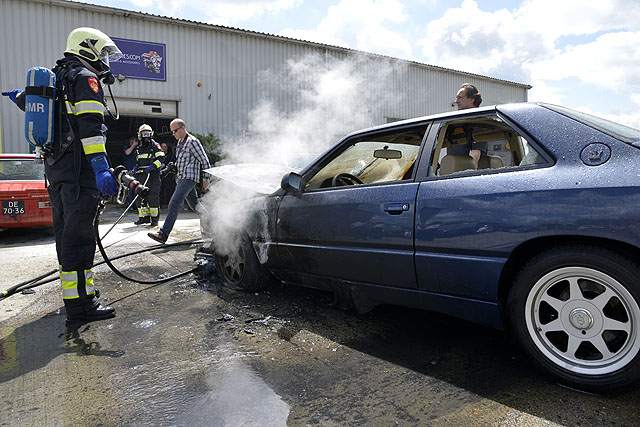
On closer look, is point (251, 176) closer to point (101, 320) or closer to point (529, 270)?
point (101, 320)

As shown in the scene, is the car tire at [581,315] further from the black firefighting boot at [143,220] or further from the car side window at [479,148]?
the black firefighting boot at [143,220]

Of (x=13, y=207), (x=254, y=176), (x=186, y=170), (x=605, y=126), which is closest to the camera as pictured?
(x=605, y=126)

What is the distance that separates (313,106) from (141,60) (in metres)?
5.84

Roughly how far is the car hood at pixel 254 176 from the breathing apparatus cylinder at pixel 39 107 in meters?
1.51

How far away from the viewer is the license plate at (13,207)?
645 cm

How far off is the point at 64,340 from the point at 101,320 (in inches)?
16.1

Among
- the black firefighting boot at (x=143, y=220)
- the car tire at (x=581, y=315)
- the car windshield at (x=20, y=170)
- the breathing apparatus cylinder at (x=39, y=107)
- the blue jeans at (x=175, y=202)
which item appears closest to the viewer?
the car tire at (x=581, y=315)

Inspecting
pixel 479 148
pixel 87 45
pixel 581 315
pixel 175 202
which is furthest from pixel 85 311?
pixel 581 315

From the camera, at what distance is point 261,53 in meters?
14.9

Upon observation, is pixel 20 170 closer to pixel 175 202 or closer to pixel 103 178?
pixel 175 202

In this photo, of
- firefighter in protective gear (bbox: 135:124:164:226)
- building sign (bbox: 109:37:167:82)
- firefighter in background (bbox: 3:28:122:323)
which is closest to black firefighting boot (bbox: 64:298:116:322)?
firefighter in background (bbox: 3:28:122:323)

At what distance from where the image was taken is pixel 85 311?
11.0 ft

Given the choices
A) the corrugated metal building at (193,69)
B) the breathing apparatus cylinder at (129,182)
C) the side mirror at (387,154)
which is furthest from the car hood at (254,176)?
the corrugated metal building at (193,69)

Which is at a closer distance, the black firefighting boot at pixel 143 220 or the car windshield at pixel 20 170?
the car windshield at pixel 20 170
